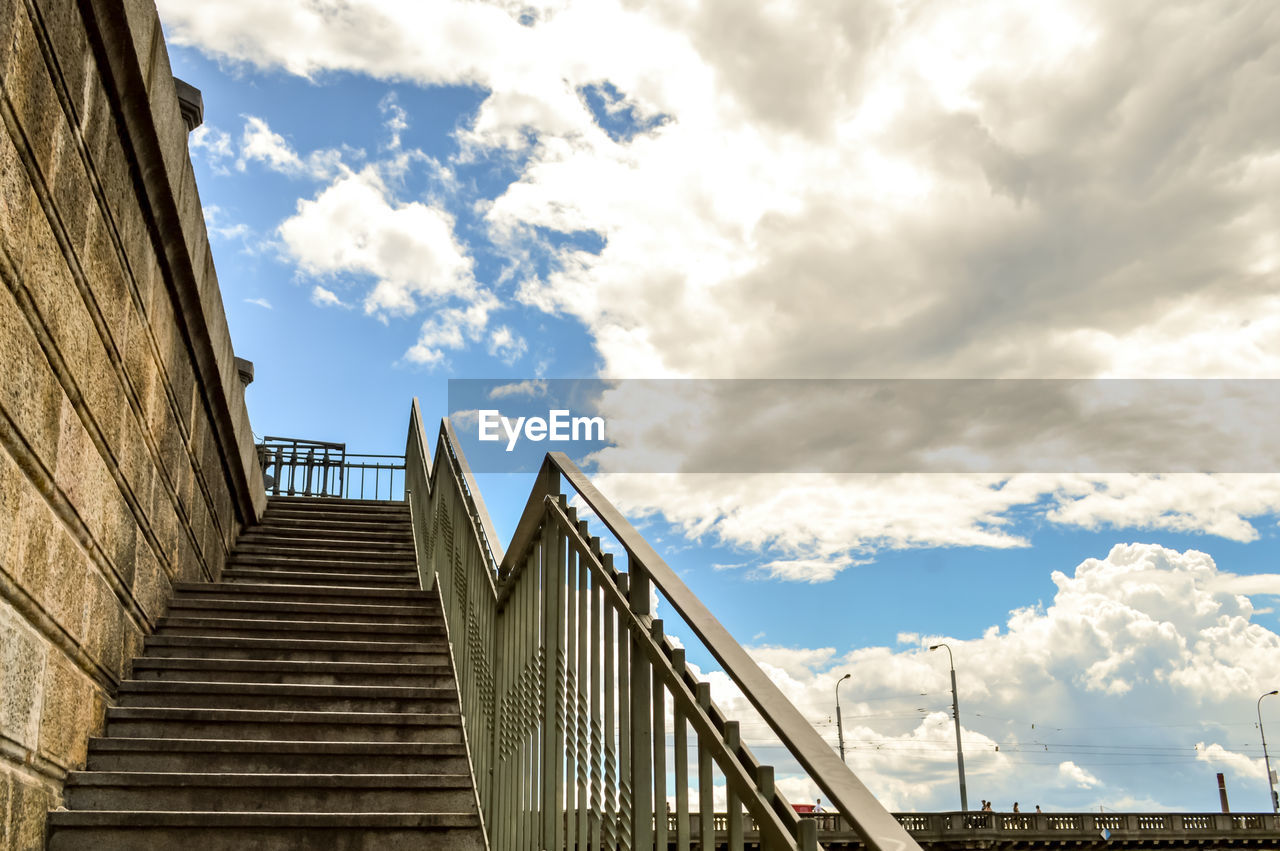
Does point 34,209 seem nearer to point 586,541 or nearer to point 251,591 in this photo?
point 586,541

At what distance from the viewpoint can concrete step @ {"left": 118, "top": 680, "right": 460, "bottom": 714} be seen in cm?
534

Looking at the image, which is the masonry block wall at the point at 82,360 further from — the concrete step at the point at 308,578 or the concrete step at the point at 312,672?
the concrete step at the point at 308,578

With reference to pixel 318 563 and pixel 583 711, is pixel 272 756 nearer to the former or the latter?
pixel 583 711

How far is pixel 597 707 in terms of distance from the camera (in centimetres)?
300

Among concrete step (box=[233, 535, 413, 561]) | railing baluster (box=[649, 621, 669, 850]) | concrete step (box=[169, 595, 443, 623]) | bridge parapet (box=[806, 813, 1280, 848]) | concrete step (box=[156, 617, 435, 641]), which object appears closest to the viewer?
railing baluster (box=[649, 621, 669, 850])

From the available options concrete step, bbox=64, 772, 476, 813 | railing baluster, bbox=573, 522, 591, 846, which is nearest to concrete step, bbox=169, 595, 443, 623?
concrete step, bbox=64, 772, 476, 813

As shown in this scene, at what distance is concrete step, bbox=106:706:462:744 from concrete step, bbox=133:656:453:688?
1.63 feet

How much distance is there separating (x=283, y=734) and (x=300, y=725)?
0.09m

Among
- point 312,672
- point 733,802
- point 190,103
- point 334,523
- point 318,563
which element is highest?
point 190,103

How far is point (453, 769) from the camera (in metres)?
5.30

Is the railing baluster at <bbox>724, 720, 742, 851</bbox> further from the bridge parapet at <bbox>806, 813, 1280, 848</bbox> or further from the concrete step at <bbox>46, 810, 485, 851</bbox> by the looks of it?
the bridge parapet at <bbox>806, 813, 1280, 848</bbox>

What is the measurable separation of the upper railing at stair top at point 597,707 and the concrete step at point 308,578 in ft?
11.4

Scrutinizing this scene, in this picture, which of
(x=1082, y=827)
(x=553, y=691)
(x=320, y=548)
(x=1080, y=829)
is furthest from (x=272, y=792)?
(x=1082, y=827)

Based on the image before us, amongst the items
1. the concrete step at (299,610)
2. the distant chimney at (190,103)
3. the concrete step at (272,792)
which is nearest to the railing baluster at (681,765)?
the concrete step at (272,792)
